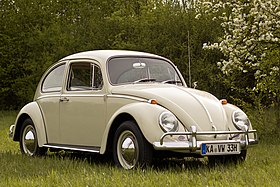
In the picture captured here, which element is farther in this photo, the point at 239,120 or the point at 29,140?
the point at 29,140

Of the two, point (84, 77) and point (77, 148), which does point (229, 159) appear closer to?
point (77, 148)

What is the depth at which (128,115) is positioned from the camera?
670cm

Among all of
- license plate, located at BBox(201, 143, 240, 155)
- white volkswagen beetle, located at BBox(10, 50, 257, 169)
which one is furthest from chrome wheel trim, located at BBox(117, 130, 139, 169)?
license plate, located at BBox(201, 143, 240, 155)

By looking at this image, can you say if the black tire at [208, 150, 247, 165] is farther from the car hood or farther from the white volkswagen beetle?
the car hood

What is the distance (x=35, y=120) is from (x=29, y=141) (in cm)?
42

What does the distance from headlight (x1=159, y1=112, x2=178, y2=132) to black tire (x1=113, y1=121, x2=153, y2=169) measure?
0.95 feet

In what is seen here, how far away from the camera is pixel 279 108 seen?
39.4 ft

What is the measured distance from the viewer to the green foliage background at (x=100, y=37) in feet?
60.3

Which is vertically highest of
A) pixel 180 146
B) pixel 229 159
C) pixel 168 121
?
pixel 168 121

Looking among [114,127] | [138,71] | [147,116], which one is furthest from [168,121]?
[138,71]

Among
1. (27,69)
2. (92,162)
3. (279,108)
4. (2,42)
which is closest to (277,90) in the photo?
(279,108)

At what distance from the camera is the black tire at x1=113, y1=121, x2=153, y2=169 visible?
629 cm

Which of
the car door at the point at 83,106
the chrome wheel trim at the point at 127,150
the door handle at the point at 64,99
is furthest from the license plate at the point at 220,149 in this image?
the door handle at the point at 64,99

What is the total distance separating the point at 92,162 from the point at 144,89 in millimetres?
1448
